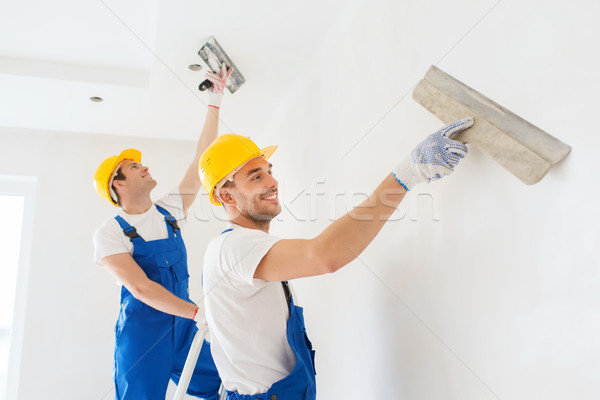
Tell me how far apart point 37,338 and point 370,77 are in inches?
130

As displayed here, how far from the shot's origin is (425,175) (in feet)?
3.66

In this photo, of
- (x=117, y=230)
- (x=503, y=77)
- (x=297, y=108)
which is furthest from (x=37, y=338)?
(x=503, y=77)

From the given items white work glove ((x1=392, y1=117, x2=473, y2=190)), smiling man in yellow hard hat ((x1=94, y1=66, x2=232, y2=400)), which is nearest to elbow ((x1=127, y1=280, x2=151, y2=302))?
smiling man in yellow hard hat ((x1=94, y1=66, x2=232, y2=400))

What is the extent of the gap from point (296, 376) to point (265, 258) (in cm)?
42

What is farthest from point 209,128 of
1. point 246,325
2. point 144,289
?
point 246,325

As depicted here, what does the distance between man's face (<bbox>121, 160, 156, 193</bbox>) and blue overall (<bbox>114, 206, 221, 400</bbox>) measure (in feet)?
0.67

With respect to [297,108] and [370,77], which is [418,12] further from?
[297,108]

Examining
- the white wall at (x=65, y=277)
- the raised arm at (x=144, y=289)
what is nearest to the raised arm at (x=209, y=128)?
the raised arm at (x=144, y=289)

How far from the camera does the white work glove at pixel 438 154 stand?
1053mm

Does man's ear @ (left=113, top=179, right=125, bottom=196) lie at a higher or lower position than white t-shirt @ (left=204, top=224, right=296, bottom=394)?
higher

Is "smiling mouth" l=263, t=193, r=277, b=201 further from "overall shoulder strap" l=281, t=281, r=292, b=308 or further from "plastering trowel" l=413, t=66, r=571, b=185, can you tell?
"plastering trowel" l=413, t=66, r=571, b=185

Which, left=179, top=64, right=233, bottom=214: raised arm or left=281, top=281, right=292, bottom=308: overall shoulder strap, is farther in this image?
left=179, top=64, right=233, bottom=214: raised arm

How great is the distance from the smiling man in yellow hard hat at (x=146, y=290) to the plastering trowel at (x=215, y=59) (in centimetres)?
69

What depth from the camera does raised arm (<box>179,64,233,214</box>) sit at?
2.54 meters
